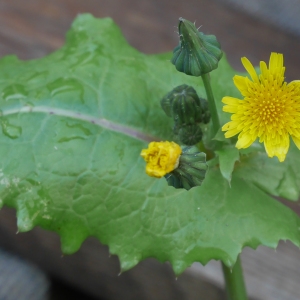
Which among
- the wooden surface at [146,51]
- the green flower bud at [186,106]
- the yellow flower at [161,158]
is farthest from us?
the wooden surface at [146,51]

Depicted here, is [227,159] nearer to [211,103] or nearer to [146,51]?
[211,103]

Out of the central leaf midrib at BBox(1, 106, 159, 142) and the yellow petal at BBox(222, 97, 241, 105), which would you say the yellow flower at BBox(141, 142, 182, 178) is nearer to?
the yellow petal at BBox(222, 97, 241, 105)

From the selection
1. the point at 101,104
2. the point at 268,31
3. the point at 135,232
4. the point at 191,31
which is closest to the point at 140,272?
the point at 135,232

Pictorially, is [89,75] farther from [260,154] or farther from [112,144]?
[260,154]

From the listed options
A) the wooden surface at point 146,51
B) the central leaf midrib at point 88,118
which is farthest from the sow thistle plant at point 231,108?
the wooden surface at point 146,51

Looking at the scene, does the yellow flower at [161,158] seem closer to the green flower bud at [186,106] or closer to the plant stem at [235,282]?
the green flower bud at [186,106]

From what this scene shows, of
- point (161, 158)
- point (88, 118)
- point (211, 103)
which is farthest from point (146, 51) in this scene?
point (161, 158)

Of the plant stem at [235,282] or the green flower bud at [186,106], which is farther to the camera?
the plant stem at [235,282]
